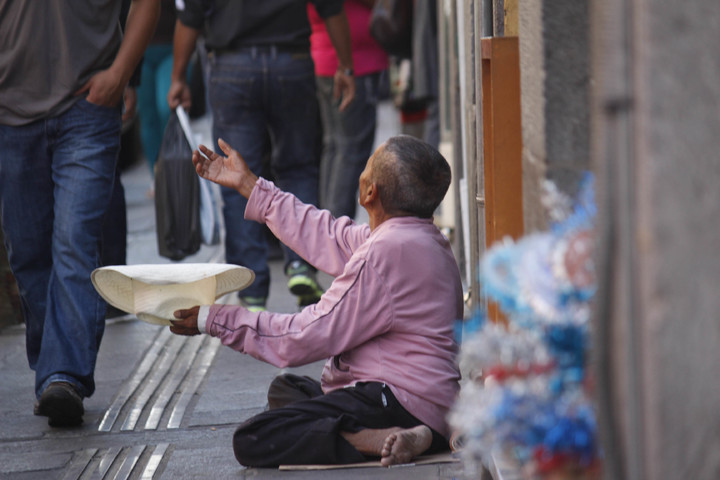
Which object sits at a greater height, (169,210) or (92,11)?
(92,11)

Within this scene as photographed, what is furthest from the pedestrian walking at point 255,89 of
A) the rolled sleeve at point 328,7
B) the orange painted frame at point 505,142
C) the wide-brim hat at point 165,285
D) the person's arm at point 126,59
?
the orange painted frame at point 505,142

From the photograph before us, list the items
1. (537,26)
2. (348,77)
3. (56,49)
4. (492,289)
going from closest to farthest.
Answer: (492,289)
(537,26)
(56,49)
(348,77)

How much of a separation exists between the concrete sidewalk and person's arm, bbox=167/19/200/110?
3.81 ft

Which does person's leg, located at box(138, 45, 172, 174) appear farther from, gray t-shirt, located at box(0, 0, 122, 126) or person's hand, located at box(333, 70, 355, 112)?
gray t-shirt, located at box(0, 0, 122, 126)

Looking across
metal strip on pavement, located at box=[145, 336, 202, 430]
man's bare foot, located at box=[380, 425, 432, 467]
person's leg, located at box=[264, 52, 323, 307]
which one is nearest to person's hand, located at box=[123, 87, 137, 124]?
person's leg, located at box=[264, 52, 323, 307]

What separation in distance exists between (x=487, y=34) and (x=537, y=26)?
1.15m

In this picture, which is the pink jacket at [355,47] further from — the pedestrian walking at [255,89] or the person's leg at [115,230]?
the person's leg at [115,230]

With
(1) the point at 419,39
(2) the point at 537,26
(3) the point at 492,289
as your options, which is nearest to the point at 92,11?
(2) the point at 537,26

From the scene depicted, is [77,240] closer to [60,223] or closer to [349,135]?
[60,223]

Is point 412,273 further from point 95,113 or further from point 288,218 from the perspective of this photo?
point 95,113

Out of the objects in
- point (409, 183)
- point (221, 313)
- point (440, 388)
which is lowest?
point (440, 388)

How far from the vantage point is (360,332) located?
334cm

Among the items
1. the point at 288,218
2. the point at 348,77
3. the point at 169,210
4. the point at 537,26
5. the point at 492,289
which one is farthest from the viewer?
the point at 348,77

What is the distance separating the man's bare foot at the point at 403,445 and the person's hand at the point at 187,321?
66 centimetres
